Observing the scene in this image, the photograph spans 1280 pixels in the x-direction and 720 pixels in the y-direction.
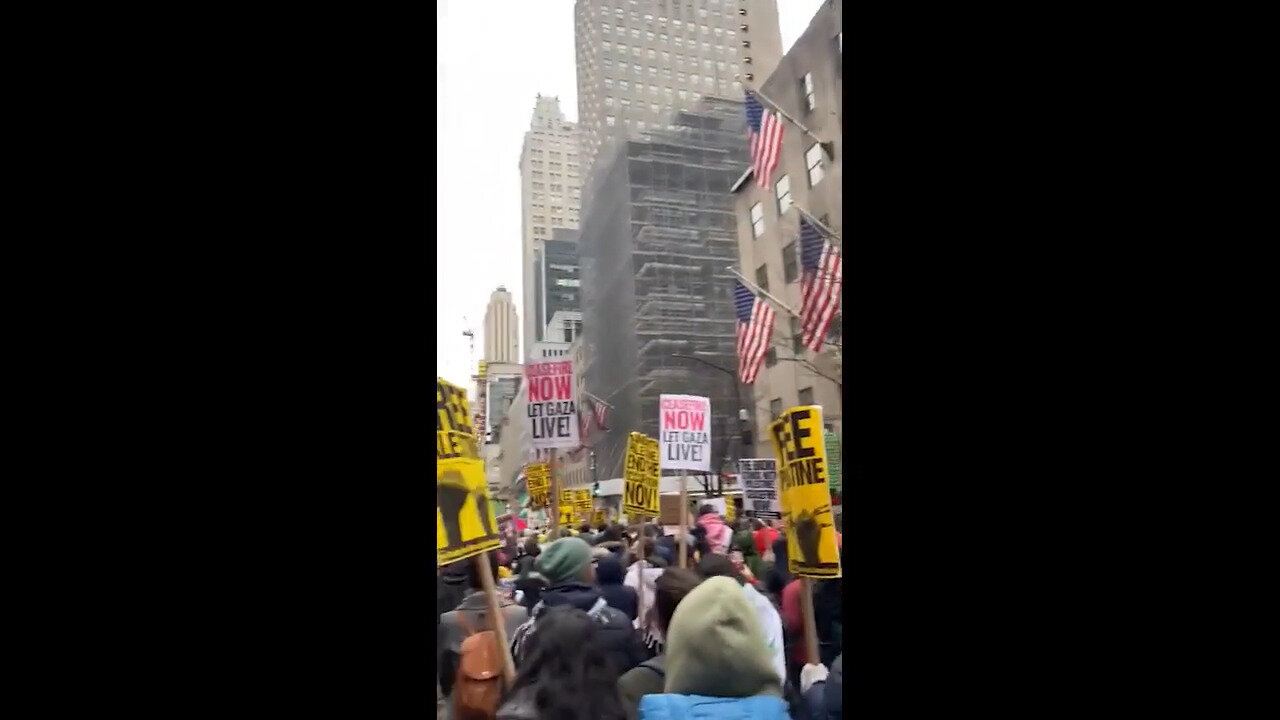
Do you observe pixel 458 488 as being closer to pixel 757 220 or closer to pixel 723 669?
pixel 723 669

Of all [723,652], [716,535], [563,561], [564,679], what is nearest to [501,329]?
[563,561]

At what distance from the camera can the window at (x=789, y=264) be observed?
1340cm

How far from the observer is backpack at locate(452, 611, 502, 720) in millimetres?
2422

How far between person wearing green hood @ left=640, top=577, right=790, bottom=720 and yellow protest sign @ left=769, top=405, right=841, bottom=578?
1027 millimetres

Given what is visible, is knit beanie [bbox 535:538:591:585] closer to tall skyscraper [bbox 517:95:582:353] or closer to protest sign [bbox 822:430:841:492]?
tall skyscraper [bbox 517:95:582:353]

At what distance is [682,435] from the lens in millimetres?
4516

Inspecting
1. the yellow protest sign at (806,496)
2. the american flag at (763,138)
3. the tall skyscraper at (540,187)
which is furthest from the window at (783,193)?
Result: the yellow protest sign at (806,496)

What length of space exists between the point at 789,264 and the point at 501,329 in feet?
34.9

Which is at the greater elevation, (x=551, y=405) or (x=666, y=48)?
(x=666, y=48)

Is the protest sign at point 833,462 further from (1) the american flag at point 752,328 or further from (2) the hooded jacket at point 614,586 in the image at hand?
(2) the hooded jacket at point 614,586
